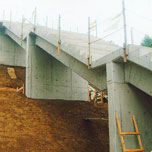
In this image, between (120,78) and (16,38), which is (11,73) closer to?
(16,38)

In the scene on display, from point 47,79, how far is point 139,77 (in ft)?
36.2

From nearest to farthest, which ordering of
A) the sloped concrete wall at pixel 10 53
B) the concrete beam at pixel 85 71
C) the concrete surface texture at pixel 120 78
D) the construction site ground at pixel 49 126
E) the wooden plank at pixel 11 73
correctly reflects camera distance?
1. the concrete surface texture at pixel 120 78
2. the concrete beam at pixel 85 71
3. the construction site ground at pixel 49 126
4. the wooden plank at pixel 11 73
5. the sloped concrete wall at pixel 10 53

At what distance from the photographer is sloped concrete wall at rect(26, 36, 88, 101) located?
2055cm

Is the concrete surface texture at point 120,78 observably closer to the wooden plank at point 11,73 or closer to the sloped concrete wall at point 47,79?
the sloped concrete wall at point 47,79

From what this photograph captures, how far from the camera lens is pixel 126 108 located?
11867 mm

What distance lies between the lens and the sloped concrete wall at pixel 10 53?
96.9 ft

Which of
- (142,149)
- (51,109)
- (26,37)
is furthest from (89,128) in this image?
(26,37)

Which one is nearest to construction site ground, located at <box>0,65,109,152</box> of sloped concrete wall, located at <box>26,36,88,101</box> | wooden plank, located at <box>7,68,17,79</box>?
sloped concrete wall, located at <box>26,36,88,101</box>

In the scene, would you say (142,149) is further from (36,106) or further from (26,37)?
(26,37)

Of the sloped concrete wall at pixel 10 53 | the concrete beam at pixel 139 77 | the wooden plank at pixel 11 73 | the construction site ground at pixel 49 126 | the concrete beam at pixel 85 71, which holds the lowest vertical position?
the construction site ground at pixel 49 126

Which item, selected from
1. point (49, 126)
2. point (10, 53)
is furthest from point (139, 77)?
point (10, 53)

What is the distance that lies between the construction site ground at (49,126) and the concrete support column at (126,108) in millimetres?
4034

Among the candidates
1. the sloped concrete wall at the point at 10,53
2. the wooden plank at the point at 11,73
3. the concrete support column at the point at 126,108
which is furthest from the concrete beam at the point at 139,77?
the sloped concrete wall at the point at 10,53

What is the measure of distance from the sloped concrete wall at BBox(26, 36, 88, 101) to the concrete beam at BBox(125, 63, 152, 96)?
1002cm
